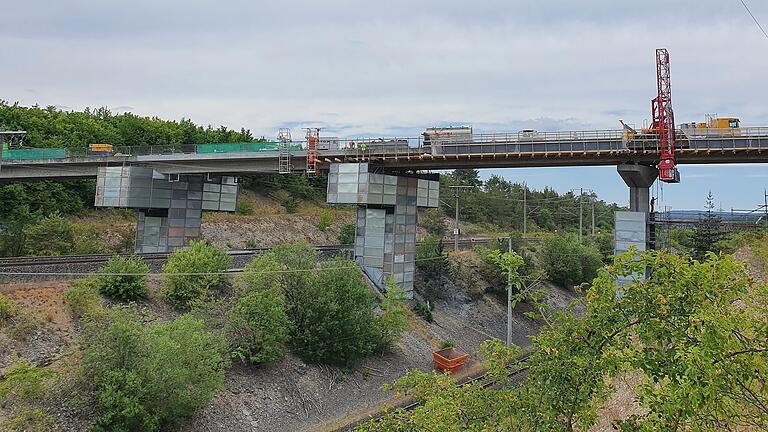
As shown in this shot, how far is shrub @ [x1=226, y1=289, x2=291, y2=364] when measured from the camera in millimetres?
21797

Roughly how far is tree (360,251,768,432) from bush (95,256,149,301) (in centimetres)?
2155

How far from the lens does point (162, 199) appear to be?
122 ft

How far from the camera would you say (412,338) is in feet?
103

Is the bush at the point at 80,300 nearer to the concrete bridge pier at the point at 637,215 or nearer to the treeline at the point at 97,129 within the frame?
the concrete bridge pier at the point at 637,215

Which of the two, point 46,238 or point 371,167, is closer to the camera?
point 371,167

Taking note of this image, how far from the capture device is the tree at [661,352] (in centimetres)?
476

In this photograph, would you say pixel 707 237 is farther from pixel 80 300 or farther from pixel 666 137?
pixel 80 300

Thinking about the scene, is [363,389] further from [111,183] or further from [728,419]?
[111,183]

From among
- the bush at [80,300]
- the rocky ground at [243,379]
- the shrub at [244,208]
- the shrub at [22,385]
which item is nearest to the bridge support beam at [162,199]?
the rocky ground at [243,379]

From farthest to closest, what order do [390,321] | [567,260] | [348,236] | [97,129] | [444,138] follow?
[97,129] → [348,236] → [567,260] → [444,138] → [390,321]

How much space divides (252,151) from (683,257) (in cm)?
3164

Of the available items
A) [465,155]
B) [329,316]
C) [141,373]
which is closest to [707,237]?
[465,155]

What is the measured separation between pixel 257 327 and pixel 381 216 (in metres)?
13.5

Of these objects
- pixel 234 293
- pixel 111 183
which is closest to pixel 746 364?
pixel 234 293
